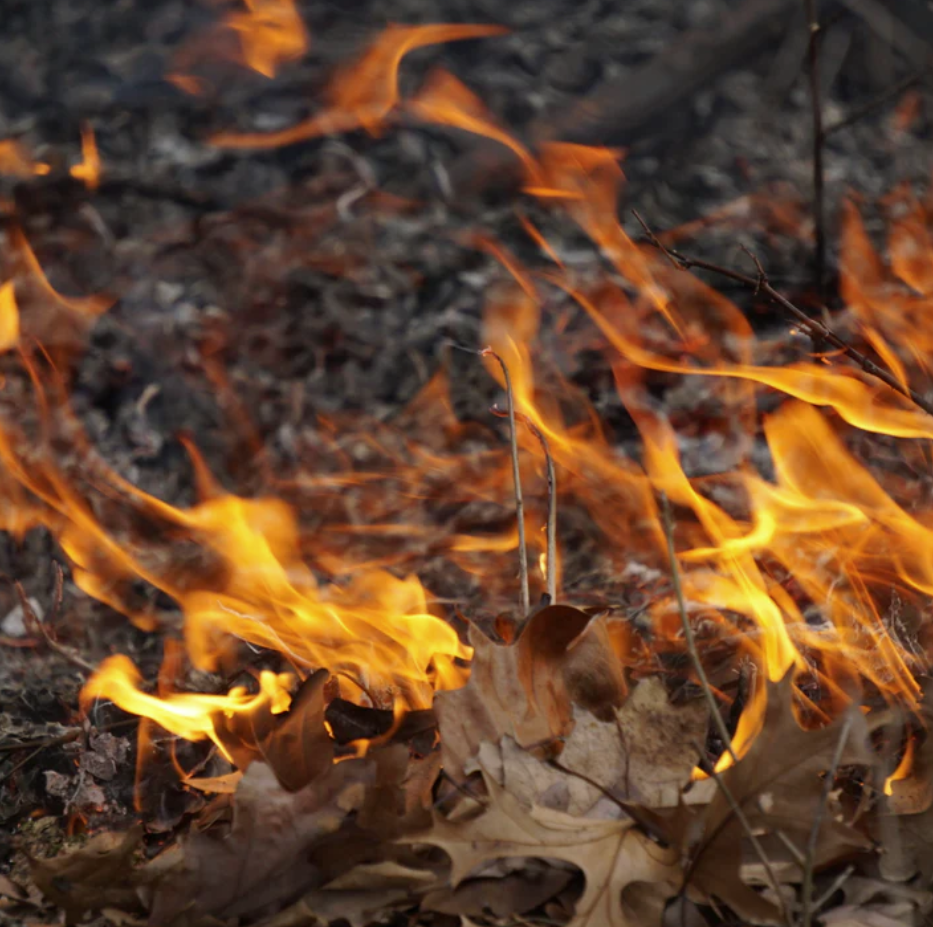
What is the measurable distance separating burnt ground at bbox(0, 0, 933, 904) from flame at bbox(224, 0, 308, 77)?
86 millimetres

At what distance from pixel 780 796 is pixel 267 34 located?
4959 millimetres

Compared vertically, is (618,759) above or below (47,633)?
above

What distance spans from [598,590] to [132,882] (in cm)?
169

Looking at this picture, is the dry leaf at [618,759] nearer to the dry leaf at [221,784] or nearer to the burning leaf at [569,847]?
the burning leaf at [569,847]

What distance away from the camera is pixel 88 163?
5.03 meters

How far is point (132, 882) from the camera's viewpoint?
1.47m

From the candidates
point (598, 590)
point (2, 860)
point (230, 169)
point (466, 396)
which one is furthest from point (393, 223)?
point (2, 860)

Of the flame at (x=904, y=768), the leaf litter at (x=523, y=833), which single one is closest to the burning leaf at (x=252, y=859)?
the leaf litter at (x=523, y=833)

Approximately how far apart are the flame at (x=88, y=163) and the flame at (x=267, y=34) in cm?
89

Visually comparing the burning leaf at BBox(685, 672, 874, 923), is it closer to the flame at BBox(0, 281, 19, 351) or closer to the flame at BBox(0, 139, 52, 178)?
the flame at BBox(0, 281, 19, 351)

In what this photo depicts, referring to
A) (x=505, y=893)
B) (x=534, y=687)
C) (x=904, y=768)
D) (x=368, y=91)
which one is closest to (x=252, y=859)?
(x=505, y=893)

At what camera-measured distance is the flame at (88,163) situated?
4.95 meters

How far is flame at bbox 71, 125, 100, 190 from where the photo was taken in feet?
16.2

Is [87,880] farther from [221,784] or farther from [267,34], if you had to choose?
[267,34]
